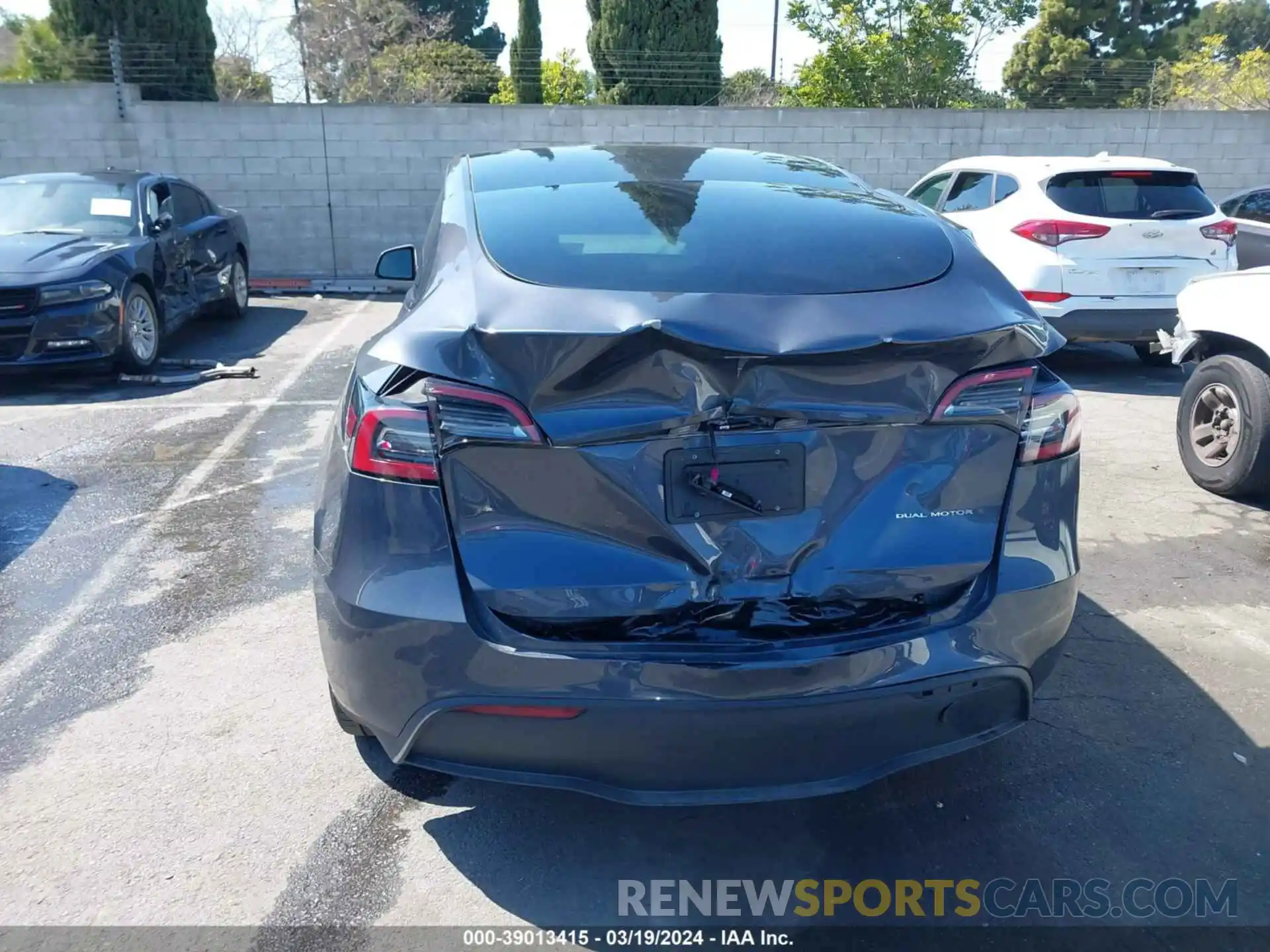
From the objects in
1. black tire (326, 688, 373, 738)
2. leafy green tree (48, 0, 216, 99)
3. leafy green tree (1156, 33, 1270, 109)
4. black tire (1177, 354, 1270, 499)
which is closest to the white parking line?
black tire (326, 688, 373, 738)

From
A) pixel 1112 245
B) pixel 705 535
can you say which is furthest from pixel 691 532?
pixel 1112 245

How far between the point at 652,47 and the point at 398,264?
1571cm

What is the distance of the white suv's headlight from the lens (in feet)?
24.2

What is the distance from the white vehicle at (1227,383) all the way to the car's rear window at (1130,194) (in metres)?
2.43

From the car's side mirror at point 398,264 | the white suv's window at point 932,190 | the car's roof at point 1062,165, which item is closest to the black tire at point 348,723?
the car's side mirror at point 398,264

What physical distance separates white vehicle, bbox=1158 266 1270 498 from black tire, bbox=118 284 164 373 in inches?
286

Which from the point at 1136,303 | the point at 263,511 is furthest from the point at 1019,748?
the point at 1136,303

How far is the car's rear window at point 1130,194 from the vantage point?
25.5 ft

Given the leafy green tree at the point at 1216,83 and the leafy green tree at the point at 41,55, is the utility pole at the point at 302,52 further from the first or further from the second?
the leafy green tree at the point at 1216,83

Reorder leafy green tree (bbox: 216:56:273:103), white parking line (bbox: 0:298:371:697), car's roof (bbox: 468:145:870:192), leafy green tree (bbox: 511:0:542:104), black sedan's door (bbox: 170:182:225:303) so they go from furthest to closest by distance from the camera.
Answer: leafy green tree (bbox: 511:0:542:104), leafy green tree (bbox: 216:56:273:103), black sedan's door (bbox: 170:182:225:303), white parking line (bbox: 0:298:371:697), car's roof (bbox: 468:145:870:192)

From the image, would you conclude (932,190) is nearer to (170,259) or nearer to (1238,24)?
(170,259)

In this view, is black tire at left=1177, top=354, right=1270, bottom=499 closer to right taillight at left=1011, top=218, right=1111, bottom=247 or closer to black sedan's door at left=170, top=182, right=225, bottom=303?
right taillight at left=1011, top=218, right=1111, bottom=247

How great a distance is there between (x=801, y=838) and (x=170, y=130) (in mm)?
13478

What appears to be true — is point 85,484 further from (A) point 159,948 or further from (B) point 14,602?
(A) point 159,948
